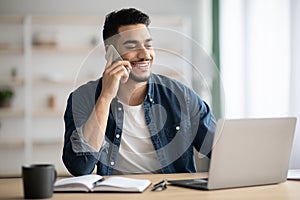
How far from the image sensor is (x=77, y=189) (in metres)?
1.61

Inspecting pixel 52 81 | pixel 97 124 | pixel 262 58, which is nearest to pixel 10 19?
pixel 52 81

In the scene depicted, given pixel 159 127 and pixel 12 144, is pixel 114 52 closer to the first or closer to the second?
pixel 159 127

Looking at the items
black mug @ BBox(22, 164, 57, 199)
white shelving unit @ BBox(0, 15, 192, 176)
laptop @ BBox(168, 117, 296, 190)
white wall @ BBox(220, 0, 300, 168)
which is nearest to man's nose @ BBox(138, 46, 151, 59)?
laptop @ BBox(168, 117, 296, 190)

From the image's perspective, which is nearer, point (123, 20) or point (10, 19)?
point (123, 20)

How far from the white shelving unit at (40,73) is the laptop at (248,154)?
3.25 meters

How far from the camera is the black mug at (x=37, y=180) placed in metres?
1.48

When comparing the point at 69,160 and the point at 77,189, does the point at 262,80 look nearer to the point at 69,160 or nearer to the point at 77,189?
the point at 69,160

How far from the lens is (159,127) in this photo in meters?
2.14

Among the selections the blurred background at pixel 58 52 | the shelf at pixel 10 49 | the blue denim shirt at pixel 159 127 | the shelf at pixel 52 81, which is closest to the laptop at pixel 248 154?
the blue denim shirt at pixel 159 127

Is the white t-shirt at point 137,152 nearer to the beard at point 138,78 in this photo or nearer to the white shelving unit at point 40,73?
the beard at point 138,78

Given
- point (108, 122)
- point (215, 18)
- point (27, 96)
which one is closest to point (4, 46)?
point (27, 96)

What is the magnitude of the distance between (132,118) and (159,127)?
0.35ft

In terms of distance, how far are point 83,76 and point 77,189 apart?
0.52 meters

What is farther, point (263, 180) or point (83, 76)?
point (83, 76)
